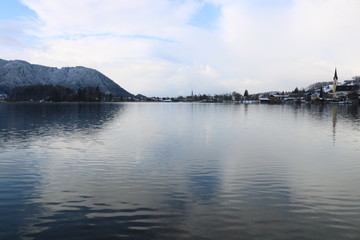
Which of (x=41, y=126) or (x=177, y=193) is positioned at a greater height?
(x=41, y=126)

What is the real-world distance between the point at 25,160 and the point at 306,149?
30004mm

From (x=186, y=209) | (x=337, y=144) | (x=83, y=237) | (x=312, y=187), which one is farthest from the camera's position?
(x=337, y=144)

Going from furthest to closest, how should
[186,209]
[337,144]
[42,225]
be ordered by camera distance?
[337,144] < [186,209] < [42,225]

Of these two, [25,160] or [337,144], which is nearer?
[25,160]

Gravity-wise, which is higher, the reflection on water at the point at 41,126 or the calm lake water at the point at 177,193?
the reflection on water at the point at 41,126

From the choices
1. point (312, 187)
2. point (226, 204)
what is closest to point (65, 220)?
point (226, 204)

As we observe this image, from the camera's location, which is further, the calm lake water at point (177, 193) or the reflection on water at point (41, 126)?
the reflection on water at point (41, 126)

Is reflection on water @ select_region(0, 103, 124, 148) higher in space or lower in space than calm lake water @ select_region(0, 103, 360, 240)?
higher

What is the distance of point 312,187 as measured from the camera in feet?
59.1

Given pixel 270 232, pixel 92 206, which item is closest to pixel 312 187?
pixel 270 232

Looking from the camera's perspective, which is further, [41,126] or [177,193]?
[41,126]

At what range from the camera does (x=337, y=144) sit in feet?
117

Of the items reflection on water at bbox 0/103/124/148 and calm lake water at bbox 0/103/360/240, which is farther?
reflection on water at bbox 0/103/124/148

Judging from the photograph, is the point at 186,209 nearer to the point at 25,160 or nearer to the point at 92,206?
the point at 92,206
